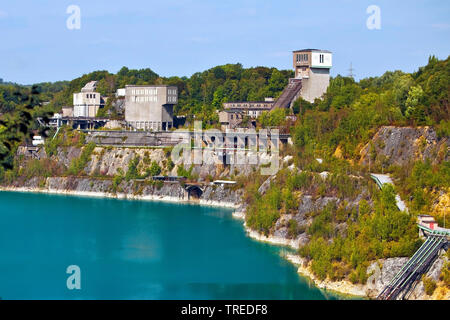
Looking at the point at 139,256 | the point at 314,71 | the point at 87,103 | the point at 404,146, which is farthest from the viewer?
the point at 87,103

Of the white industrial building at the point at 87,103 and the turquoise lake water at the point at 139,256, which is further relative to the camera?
the white industrial building at the point at 87,103

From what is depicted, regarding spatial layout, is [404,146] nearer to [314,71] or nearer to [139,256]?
[139,256]

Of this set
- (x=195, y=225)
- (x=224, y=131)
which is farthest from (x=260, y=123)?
(x=195, y=225)

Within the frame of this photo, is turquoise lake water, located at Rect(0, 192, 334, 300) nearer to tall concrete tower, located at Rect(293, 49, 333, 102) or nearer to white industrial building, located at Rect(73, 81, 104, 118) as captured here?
tall concrete tower, located at Rect(293, 49, 333, 102)

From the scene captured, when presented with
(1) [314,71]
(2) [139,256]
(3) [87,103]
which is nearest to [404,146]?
(2) [139,256]

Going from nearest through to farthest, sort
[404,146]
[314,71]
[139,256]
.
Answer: [139,256] < [404,146] < [314,71]

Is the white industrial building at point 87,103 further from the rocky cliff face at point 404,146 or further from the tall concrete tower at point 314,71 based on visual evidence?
the rocky cliff face at point 404,146

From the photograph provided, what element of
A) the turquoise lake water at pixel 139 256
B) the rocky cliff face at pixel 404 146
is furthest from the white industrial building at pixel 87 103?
the rocky cliff face at pixel 404 146

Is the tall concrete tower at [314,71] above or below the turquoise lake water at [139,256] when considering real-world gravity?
above
